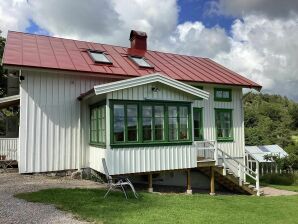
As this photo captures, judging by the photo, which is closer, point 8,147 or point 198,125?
point 8,147

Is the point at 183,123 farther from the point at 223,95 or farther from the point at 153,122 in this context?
the point at 223,95

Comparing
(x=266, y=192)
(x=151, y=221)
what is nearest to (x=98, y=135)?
(x=151, y=221)

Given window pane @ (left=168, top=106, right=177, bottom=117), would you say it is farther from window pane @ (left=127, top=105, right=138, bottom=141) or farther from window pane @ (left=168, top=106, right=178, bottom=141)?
window pane @ (left=127, top=105, right=138, bottom=141)

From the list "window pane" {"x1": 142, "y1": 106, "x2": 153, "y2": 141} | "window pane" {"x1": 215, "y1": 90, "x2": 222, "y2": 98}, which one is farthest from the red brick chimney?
"window pane" {"x1": 142, "y1": 106, "x2": 153, "y2": 141}

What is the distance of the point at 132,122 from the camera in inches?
459

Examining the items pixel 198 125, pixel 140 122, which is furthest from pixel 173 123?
pixel 198 125

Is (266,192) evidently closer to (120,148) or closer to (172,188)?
(172,188)

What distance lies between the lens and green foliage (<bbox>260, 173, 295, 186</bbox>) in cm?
1906

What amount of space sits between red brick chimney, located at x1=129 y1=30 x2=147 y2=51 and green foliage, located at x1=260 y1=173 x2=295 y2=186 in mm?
10561

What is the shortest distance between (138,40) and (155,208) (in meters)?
12.9

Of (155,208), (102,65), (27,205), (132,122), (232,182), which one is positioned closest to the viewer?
(27,205)

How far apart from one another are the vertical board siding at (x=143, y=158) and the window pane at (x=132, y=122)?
0.46 meters

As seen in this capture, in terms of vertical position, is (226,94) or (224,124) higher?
(226,94)

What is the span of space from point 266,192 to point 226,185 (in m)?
1.85
